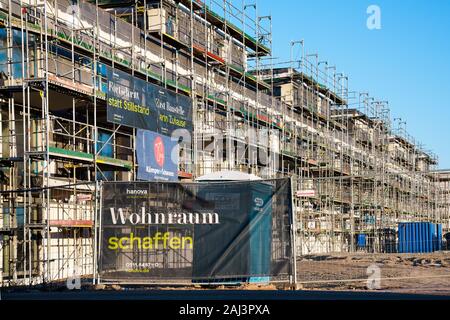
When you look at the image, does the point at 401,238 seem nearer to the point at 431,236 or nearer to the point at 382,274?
the point at 431,236

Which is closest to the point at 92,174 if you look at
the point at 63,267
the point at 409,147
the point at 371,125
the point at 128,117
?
the point at 128,117

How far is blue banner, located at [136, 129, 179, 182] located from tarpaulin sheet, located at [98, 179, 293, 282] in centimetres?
1020

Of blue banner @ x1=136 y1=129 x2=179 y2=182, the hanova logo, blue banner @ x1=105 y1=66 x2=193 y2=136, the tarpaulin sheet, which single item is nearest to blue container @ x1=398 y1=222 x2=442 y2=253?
blue banner @ x1=105 y1=66 x2=193 y2=136

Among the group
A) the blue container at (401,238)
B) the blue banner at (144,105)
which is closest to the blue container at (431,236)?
the blue container at (401,238)

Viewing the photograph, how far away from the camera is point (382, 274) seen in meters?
21.2

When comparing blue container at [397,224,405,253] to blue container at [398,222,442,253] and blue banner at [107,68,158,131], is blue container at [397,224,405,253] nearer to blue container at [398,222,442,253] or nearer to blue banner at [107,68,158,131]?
blue container at [398,222,442,253]

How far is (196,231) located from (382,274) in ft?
34.1

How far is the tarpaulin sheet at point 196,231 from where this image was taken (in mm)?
12609

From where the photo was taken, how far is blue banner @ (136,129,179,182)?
2330 cm

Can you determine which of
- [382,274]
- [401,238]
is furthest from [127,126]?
[401,238]

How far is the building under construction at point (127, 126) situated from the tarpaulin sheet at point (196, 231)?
0.63 metres
